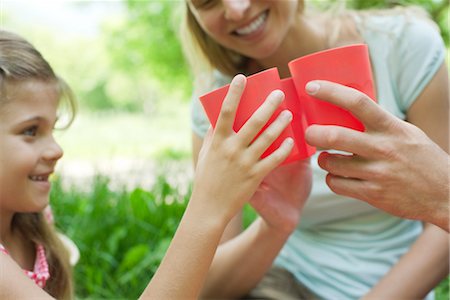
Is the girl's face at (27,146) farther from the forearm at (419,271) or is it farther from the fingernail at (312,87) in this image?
the forearm at (419,271)

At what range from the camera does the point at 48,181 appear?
54.9 inches

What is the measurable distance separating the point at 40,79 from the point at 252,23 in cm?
57

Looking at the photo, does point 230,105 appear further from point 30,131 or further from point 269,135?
point 30,131

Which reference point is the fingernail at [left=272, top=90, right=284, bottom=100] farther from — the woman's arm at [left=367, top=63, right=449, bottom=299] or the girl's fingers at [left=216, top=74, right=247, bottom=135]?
the woman's arm at [left=367, top=63, right=449, bottom=299]

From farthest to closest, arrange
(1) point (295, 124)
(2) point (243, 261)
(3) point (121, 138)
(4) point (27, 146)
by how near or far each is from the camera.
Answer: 1. (3) point (121, 138)
2. (2) point (243, 261)
3. (4) point (27, 146)
4. (1) point (295, 124)

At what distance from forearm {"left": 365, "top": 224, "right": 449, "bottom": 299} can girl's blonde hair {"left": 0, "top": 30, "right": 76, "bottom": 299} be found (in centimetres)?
76

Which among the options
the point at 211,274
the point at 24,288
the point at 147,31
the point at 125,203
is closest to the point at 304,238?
the point at 211,274

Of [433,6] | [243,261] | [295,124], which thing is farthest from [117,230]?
[433,6]

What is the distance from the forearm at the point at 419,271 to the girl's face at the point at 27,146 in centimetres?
83

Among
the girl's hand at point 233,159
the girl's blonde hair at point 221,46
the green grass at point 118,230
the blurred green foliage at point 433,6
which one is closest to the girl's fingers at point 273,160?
the girl's hand at point 233,159

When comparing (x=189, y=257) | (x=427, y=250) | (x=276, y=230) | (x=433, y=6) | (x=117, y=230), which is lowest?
(x=117, y=230)

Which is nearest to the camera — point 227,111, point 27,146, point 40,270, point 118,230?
point 227,111

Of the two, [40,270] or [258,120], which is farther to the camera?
[40,270]

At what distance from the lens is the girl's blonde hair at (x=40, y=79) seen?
52.3 inches
